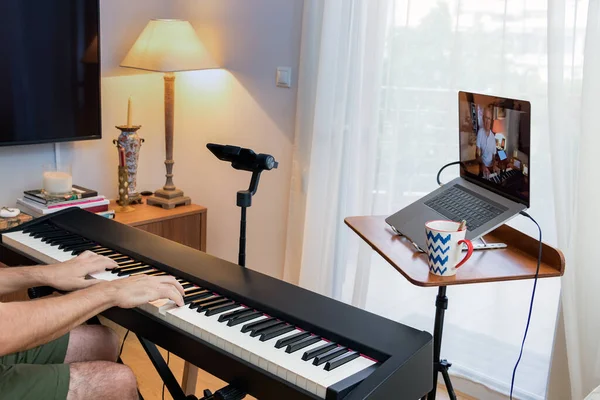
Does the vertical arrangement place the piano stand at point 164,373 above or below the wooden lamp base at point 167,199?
below

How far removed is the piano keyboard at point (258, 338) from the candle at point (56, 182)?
1.07 metres

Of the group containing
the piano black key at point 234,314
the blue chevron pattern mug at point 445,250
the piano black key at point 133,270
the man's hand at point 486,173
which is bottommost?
the piano black key at point 234,314

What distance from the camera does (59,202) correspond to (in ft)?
9.11

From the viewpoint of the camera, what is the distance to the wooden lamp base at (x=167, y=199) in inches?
125

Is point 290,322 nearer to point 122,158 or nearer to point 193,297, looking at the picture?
point 193,297

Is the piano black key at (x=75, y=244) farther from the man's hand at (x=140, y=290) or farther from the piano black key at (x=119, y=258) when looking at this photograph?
the man's hand at (x=140, y=290)

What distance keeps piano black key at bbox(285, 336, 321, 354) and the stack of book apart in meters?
1.63

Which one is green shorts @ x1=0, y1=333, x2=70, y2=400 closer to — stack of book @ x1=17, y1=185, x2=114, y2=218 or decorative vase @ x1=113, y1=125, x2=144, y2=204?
stack of book @ x1=17, y1=185, x2=114, y2=218

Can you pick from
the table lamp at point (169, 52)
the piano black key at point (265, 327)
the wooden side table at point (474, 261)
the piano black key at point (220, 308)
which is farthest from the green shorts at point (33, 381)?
the table lamp at point (169, 52)

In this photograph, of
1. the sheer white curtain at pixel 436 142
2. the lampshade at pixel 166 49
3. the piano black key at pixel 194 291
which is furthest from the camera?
the lampshade at pixel 166 49

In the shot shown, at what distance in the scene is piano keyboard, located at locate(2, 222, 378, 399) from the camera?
136 cm

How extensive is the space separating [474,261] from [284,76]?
1435 millimetres

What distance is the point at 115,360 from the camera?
1.92 m

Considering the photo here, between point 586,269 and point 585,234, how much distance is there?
0.37 ft
